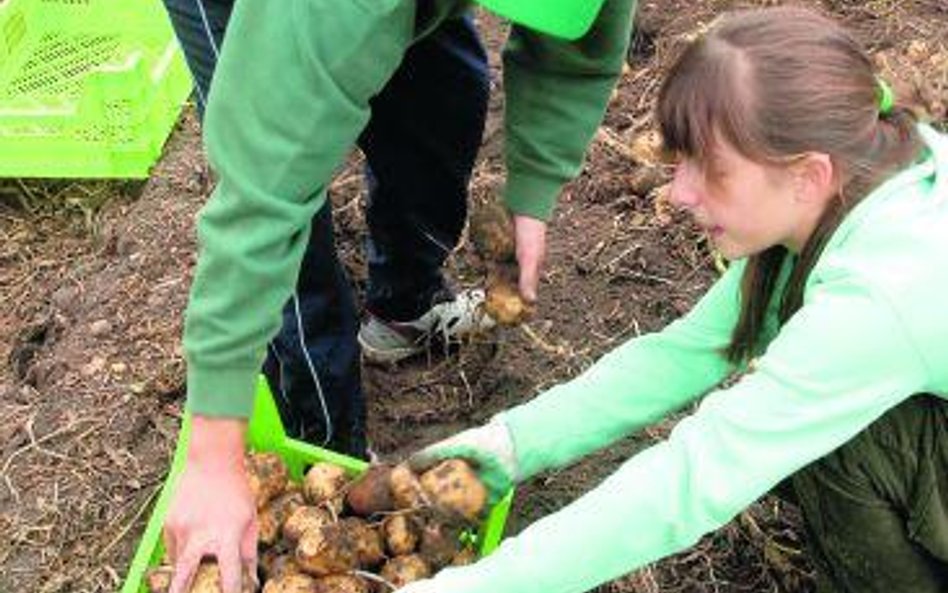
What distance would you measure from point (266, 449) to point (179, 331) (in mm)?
748

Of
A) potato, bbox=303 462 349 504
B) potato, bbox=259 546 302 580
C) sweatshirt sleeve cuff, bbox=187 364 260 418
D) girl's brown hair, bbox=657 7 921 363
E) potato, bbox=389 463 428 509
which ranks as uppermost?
girl's brown hair, bbox=657 7 921 363

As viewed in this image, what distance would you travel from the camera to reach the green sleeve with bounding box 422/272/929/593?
147 cm

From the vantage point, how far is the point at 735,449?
4.87ft

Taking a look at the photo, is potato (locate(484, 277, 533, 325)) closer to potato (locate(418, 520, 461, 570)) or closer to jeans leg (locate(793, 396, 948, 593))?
potato (locate(418, 520, 461, 570))

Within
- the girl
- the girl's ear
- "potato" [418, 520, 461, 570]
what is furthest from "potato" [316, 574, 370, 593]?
the girl's ear

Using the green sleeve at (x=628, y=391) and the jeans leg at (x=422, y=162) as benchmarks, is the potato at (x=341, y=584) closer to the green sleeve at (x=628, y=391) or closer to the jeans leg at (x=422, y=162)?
the green sleeve at (x=628, y=391)

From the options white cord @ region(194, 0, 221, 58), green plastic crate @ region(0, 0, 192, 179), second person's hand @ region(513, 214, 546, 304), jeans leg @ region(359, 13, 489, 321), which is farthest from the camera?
green plastic crate @ region(0, 0, 192, 179)

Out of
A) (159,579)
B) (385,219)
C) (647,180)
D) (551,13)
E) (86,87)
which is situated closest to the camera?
(551,13)

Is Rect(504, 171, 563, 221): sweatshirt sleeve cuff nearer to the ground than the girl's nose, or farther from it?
nearer to the ground

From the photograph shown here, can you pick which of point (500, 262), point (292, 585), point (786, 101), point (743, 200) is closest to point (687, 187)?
point (743, 200)

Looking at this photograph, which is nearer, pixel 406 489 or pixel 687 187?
pixel 687 187

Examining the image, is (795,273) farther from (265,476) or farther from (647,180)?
(647,180)

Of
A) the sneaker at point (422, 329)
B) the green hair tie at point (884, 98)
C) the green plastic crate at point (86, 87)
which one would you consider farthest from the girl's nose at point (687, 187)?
the green plastic crate at point (86, 87)

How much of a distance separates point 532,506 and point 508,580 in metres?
0.82
